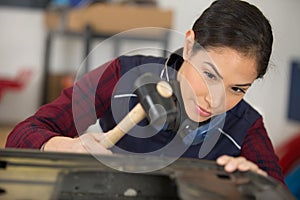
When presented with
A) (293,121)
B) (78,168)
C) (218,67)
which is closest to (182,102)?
(218,67)

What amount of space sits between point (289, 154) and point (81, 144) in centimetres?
161

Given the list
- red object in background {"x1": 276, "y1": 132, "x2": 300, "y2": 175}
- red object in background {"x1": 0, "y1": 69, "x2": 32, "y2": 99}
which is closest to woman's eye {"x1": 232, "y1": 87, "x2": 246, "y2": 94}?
red object in background {"x1": 276, "y1": 132, "x2": 300, "y2": 175}

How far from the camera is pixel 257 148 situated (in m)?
0.80

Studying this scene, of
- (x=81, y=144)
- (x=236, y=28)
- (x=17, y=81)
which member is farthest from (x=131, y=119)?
(x=17, y=81)

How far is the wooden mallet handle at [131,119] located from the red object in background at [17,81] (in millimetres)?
2629

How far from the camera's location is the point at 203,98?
663 mm

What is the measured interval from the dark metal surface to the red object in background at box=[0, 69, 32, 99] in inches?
107

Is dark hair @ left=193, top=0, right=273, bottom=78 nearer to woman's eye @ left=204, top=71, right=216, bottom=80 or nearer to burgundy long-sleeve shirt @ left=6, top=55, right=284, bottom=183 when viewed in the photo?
woman's eye @ left=204, top=71, right=216, bottom=80

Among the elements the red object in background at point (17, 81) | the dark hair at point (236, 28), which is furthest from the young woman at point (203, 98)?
the red object in background at point (17, 81)

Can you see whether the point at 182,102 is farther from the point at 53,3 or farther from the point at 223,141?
the point at 53,3

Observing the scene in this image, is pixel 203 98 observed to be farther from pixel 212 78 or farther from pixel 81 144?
pixel 81 144

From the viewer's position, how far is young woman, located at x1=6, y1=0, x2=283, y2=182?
2.14 feet

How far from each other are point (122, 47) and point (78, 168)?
2.77m

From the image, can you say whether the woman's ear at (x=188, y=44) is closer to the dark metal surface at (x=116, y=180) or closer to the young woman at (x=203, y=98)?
the young woman at (x=203, y=98)
